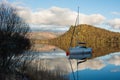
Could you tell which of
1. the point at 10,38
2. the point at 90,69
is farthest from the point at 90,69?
the point at 10,38

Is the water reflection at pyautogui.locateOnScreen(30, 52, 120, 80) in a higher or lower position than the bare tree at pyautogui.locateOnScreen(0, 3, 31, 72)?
lower

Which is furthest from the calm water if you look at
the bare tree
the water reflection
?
the bare tree

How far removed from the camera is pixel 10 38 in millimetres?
20688

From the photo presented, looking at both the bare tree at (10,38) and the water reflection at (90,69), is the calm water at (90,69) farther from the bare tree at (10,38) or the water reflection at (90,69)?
the bare tree at (10,38)

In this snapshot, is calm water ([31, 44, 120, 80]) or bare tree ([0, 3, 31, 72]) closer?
bare tree ([0, 3, 31, 72])

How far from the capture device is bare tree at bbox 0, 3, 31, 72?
18922 millimetres

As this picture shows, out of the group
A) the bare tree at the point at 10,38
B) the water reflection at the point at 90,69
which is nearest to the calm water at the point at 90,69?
the water reflection at the point at 90,69


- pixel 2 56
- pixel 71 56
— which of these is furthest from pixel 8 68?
pixel 71 56

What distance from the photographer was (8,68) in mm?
19047

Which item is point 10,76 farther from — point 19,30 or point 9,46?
point 19,30

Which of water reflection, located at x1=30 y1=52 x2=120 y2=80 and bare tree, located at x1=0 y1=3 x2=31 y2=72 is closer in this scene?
bare tree, located at x1=0 y1=3 x2=31 y2=72

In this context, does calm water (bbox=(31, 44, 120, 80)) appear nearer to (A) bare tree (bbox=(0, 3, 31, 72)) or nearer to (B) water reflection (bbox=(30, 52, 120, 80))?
(B) water reflection (bbox=(30, 52, 120, 80))

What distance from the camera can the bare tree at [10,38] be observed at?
62.1 ft

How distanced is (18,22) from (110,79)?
33.0 ft
